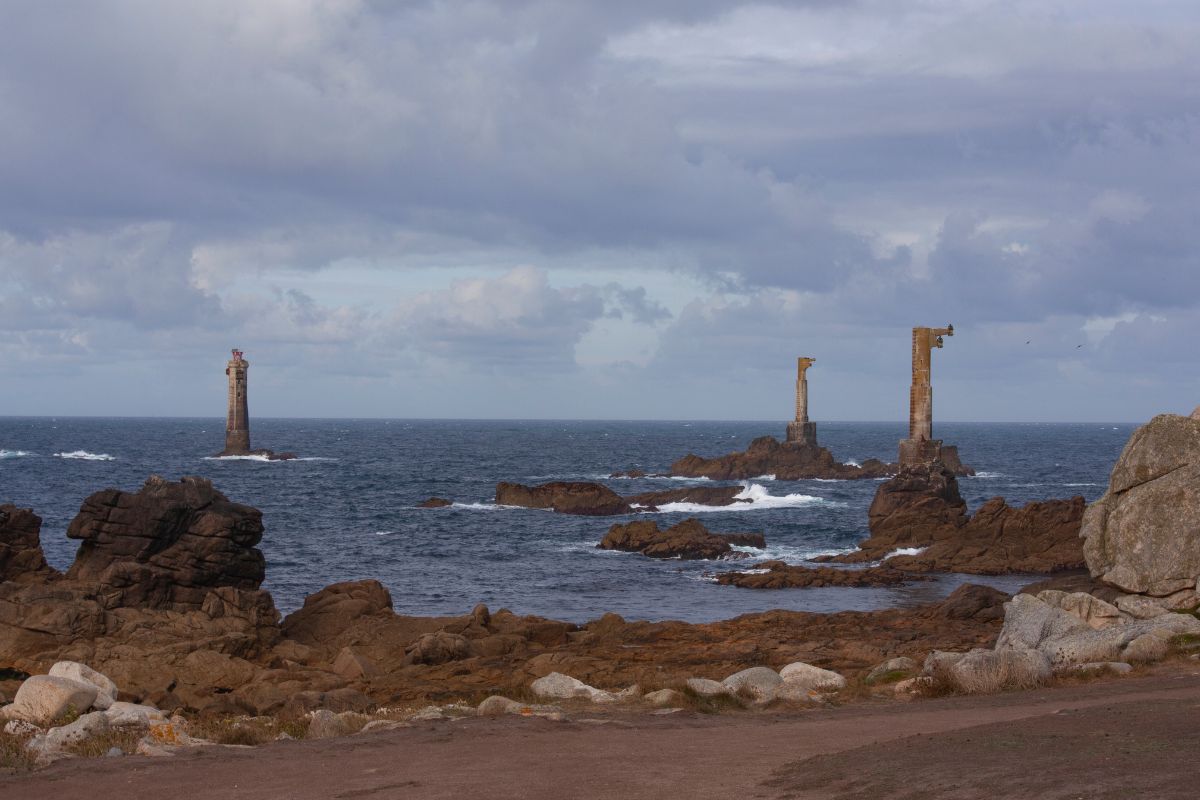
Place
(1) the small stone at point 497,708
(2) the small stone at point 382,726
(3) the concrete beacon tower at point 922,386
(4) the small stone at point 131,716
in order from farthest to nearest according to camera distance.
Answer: (3) the concrete beacon tower at point 922,386
(1) the small stone at point 497,708
(4) the small stone at point 131,716
(2) the small stone at point 382,726

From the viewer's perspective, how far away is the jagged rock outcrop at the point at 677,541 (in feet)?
139

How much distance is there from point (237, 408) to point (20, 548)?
258 ft

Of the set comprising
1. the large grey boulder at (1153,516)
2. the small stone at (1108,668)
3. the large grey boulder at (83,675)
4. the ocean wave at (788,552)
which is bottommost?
the ocean wave at (788,552)

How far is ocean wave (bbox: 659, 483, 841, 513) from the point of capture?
205ft

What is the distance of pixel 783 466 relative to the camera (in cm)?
8706

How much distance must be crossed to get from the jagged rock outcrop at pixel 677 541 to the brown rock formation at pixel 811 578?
5.51 meters

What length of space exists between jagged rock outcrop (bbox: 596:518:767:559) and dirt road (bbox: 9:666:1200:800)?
28392mm

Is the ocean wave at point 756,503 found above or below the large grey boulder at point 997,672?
below

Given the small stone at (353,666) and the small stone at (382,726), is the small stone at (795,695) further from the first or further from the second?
the small stone at (353,666)

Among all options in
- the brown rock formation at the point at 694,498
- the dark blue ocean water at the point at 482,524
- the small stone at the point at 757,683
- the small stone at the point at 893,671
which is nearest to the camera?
the small stone at the point at 757,683

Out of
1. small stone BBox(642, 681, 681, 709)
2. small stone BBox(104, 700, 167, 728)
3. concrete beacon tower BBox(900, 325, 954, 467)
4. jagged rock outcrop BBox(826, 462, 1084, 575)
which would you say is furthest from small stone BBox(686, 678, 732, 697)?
concrete beacon tower BBox(900, 325, 954, 467)

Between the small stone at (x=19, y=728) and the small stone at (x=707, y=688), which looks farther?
the small stone at (x=707, y=688)

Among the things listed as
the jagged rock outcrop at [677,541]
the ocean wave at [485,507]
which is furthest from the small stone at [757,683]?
the ocean wave at [485,507]

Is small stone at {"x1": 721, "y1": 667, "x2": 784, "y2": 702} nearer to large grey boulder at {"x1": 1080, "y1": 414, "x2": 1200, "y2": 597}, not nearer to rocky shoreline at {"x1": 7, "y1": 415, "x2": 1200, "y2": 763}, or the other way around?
rocky shoreline at {"x1": 7, "y1": 415, "x2": 1200, "y2": 763}
